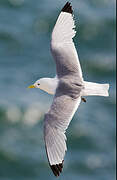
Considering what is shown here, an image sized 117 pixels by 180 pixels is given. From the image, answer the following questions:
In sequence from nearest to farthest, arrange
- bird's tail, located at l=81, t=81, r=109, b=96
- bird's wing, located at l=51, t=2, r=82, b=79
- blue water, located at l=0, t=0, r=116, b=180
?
bird's tail, located at l=81, t=81, r=109, b=96, bird's wing, located at l=51, t=2, r=82, b=79, blue water, located at l=0, t=0, r=116, b=180

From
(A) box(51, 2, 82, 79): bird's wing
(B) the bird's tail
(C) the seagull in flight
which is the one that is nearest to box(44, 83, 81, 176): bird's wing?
(C) the seagull in flight

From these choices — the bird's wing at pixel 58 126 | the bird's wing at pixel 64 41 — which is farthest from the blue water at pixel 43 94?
the bird's wing at pixel 58 126

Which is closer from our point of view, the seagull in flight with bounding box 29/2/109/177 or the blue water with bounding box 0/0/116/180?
the seagull in flight with bounding box 29/2/109/177

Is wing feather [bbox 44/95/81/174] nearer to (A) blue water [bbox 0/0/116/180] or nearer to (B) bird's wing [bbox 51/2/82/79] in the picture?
(B) bird's wing [bbox 51/2/82/79]

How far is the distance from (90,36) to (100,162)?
3344 millimetres

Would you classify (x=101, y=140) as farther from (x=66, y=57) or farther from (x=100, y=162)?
(x=66, y=57)

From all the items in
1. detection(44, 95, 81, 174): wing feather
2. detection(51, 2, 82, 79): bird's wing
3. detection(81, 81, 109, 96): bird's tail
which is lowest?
detection(44, 95, 81, 174): wing feather

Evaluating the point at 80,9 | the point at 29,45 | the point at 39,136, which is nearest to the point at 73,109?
the point at 39,136

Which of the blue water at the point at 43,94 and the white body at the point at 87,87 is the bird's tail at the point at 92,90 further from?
the blue water at the point at 43,94

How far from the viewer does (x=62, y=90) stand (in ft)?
19.1

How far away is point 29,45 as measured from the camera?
1408 centimetres

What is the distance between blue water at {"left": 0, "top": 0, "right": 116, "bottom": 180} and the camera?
38.8ft

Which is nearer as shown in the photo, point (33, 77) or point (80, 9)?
point (33, 77)

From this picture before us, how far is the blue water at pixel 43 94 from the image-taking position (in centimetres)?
1182
